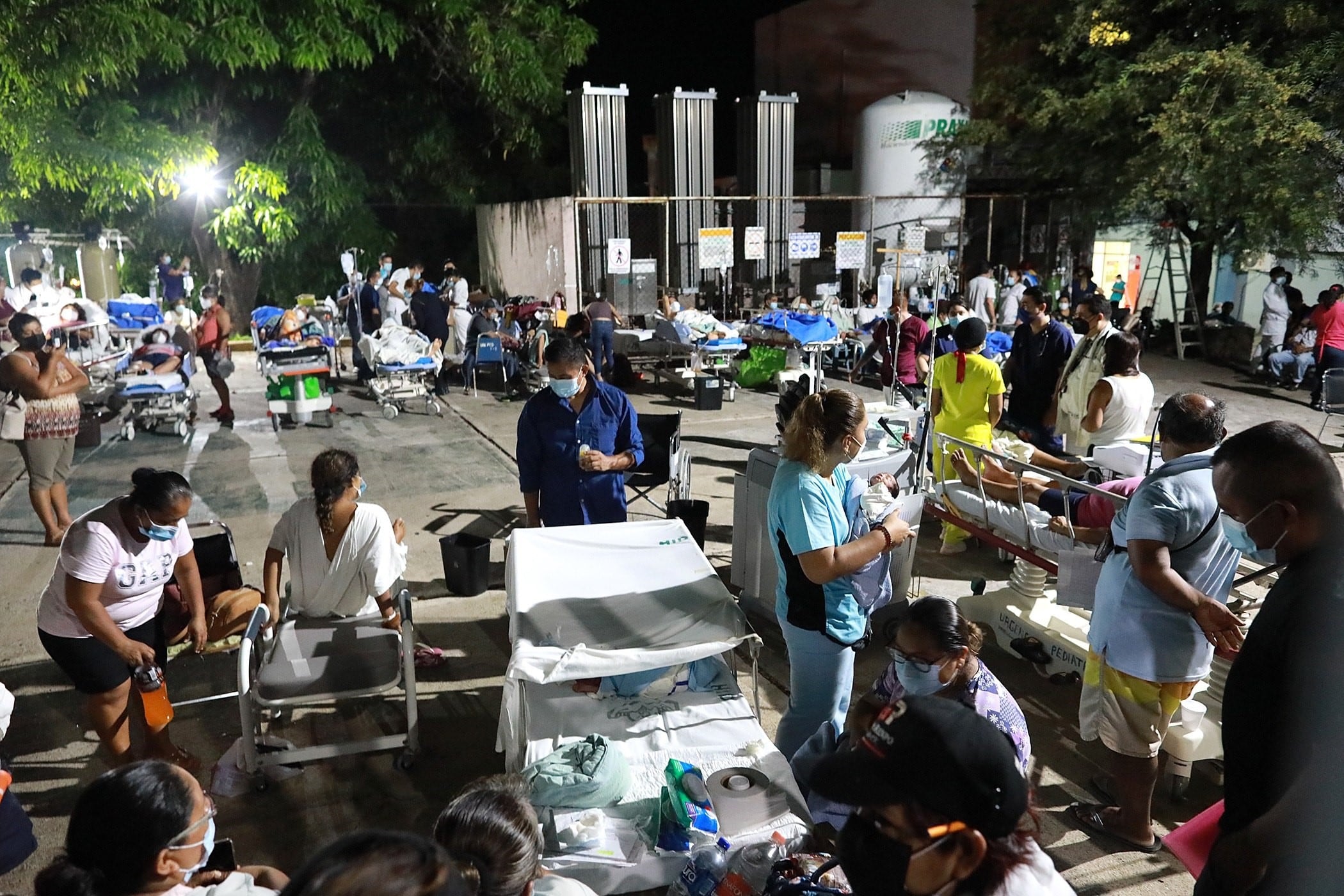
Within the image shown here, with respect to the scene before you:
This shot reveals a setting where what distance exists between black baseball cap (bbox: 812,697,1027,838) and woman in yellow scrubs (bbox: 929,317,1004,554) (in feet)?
15.1

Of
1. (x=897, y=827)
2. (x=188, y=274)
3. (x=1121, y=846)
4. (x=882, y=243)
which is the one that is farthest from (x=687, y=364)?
(x=897, y=827)

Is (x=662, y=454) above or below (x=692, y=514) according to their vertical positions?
above

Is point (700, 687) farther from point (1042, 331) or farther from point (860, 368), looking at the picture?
point (860, 368)

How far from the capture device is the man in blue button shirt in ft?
17.9

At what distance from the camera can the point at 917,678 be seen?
301cm

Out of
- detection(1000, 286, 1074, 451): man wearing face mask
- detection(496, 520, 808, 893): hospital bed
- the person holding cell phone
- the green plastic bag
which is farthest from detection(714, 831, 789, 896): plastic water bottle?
the green plastic bag

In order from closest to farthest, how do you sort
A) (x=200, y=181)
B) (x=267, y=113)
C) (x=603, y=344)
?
(x=603, y=344) < (x=200, y=181) < (x=267, y=113)

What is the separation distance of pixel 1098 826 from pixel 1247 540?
163 centimetres

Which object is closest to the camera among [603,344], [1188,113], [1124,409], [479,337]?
[1124,409]

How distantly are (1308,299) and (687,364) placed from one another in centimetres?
1234

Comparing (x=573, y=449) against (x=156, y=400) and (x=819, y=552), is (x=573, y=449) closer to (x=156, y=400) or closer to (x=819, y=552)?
(x=819, y=552)

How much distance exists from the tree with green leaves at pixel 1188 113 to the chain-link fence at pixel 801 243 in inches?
74.9

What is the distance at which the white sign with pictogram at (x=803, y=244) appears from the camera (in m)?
16.3

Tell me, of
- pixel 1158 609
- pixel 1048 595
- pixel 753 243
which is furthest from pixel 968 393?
pixel 753 243
